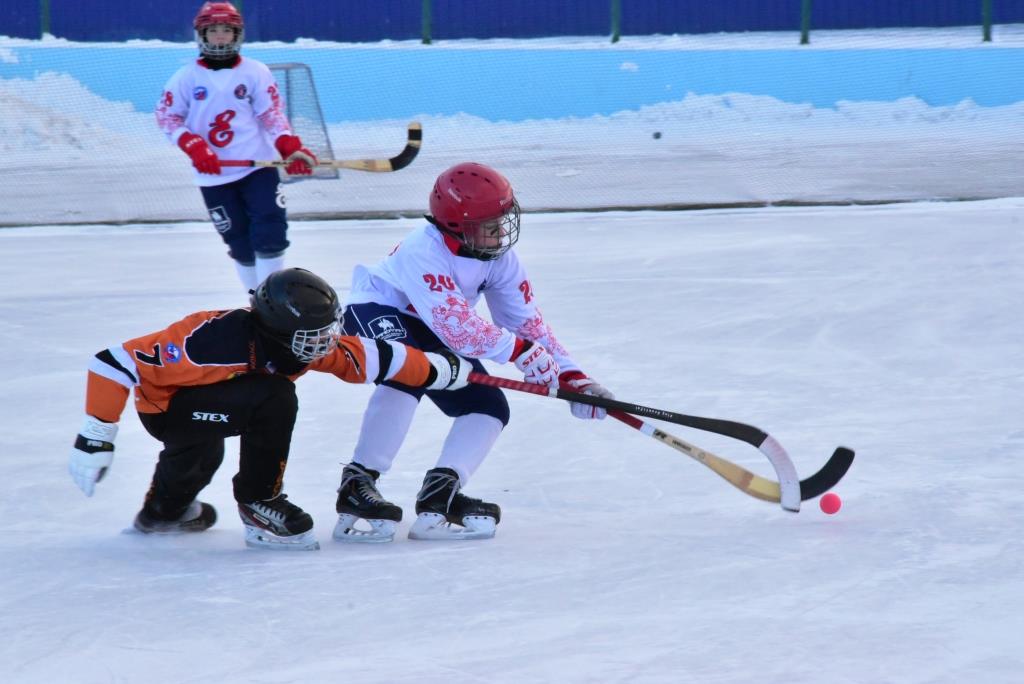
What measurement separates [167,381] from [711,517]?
1142mm

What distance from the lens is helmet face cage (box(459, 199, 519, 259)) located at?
2.92 meters

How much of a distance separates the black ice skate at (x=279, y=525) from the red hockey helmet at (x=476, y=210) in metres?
0.66

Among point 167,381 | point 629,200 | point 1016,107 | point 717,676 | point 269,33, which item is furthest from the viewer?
point 269,33

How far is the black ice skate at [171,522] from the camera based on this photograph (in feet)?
9.32

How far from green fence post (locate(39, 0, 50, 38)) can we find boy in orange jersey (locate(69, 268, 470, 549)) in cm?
1104

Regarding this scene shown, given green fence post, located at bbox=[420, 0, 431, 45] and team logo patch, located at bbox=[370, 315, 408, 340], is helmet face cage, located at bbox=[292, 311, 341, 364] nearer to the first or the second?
team logo patch, located at bbox=[370, 315, 408, 340]

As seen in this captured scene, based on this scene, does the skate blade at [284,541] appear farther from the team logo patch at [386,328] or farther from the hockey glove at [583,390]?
the hockey glove at [583,390]

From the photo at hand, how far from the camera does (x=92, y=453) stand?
8.34 ft

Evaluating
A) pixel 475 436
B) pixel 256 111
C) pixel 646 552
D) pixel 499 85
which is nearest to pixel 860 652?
pixel 646 552

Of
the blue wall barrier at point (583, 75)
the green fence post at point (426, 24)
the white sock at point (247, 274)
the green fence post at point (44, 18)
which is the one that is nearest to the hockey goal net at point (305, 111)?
the blue wall barrier at point (583, 75)

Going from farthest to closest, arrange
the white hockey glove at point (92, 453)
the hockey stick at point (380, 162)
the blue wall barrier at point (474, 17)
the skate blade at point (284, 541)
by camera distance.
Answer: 1. the blue wall barrier at point (474, 17)
2. the hockey stick at point (380, 162)
3. the skate blade at point (284, 541)
4. the white hockey glove at point (92, 453)

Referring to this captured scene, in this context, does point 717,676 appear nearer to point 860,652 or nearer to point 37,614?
point 860,652

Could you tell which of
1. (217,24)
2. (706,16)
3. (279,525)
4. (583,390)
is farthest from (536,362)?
(706,16)

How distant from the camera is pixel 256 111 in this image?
533 centimetres
